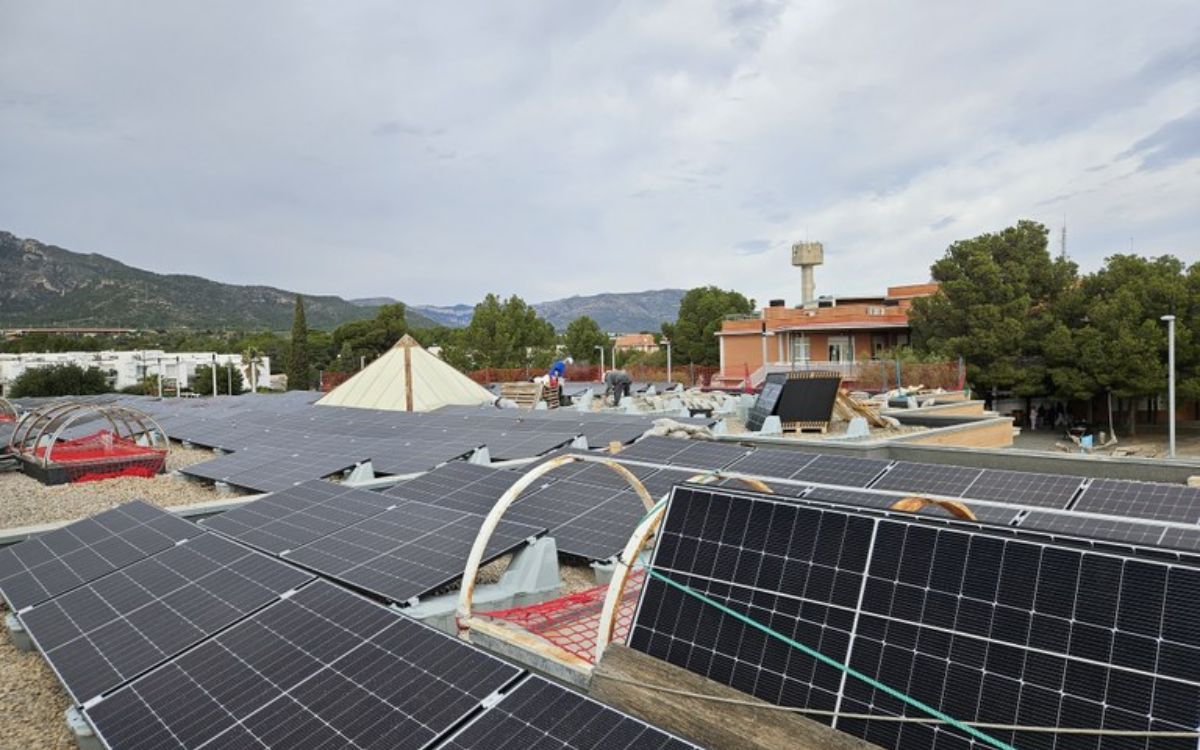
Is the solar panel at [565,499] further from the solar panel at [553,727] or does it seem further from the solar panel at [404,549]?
the solar panel at [553,727]

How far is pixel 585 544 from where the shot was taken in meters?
8.48

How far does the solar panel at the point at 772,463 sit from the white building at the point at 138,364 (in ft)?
264

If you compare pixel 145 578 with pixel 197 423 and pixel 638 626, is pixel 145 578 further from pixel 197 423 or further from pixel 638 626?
pixel 197 423

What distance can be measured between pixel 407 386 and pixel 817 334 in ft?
130

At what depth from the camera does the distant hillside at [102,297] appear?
529 ft

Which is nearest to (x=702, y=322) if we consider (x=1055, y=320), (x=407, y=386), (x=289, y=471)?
(x=1055, y=320)

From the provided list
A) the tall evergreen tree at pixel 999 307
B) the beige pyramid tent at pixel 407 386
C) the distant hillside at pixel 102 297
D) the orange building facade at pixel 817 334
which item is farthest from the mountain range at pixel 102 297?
the beige pyramid tent at pixel 407 386

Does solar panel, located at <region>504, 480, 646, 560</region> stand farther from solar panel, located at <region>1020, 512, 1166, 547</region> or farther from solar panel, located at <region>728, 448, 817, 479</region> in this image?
solar panel, located at <region>1020, 512, 1166, 547</region>

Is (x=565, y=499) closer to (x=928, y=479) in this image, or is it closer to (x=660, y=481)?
(x=660, y=481)

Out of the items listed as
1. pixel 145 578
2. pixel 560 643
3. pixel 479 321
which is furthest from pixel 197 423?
pixel 479 321

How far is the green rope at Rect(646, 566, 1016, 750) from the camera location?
3256 mm

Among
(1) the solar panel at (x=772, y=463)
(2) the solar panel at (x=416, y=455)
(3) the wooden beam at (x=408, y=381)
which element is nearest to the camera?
(1) the solar panel at (x=772, y=463)

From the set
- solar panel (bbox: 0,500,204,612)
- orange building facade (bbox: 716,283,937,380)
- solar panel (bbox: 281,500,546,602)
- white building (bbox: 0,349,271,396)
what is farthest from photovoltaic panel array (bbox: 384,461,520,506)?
white building (bbox: 0,349,271,396)

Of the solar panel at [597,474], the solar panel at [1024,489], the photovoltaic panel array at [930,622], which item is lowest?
the solar panel at [597,474]
